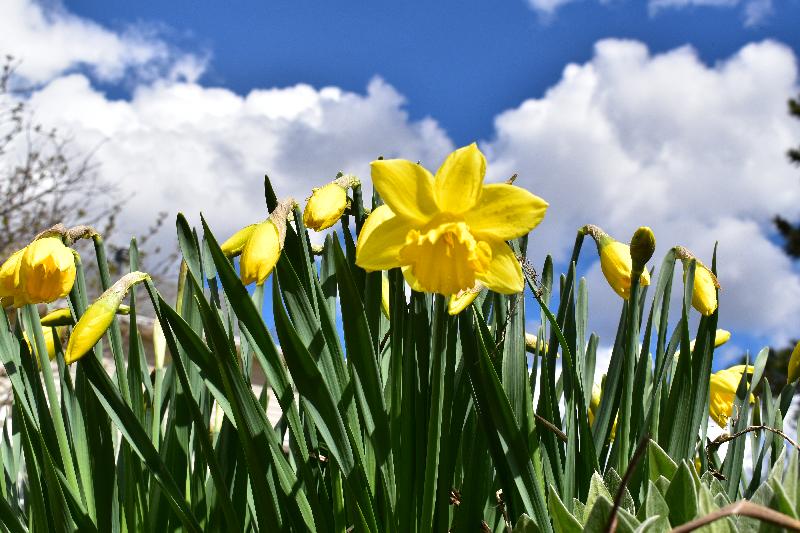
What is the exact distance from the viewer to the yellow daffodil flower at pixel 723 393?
54.3 inches

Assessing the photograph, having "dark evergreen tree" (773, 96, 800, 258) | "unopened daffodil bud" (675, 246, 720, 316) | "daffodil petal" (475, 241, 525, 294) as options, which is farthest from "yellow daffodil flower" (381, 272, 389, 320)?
"dark evergreen tree" (773, 96, 800, 258)

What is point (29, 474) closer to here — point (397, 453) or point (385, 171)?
point (397, 453)

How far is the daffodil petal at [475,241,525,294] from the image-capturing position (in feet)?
2.88

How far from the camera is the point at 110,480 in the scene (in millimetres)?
1164

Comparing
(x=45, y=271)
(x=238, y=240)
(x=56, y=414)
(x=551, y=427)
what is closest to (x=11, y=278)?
(x=45, y=271)

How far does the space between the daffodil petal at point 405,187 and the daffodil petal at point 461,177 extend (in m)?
0.01

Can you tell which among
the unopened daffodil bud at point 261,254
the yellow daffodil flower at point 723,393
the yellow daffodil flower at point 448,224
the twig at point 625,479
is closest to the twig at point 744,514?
the twig at point 625,479

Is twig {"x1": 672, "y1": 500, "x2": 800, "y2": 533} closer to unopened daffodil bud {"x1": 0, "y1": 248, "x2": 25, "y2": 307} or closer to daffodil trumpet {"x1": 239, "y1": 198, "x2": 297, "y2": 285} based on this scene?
daffodil trumpet {"x1": 239, "y1": 198, "x2": 297, "y2": 285}

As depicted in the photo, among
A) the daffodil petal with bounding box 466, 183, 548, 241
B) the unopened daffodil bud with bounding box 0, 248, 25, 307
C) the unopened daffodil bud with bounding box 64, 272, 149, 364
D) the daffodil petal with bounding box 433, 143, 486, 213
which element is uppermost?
the daffodil petal with bounding box 433, 143, 486, 213

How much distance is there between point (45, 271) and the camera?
3.46ft

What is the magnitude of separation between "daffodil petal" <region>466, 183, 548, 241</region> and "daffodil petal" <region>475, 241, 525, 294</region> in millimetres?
22

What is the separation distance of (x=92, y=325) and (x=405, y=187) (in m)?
0.45

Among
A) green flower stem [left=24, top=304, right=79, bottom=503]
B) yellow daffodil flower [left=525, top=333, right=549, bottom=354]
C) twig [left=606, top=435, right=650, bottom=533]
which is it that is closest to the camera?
twig [left=606, top=435, right=650, bottom=533]

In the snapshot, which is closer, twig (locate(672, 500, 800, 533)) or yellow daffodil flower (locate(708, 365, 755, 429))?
twig (locate(672, 500, 800, 533))
